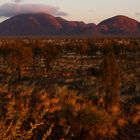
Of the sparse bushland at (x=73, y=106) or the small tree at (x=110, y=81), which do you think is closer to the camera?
the sparse bushland at (x=73, y=106)

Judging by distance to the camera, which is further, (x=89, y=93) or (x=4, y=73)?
(x=4, y=73)

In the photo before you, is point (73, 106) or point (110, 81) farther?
point (110, 81)

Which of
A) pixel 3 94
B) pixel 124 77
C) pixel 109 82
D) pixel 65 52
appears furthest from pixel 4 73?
pixel 65 52

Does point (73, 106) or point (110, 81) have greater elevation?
point (110, 81)

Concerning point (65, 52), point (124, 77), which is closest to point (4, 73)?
point (124, 77)

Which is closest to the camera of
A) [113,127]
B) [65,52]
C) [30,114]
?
[113,127]

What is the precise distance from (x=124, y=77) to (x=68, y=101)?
11.6m

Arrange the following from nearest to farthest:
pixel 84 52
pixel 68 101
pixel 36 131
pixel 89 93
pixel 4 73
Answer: pixel 36 131, pixel 68 101, pixel 89 93, pixel 4 73, pixel 84 52

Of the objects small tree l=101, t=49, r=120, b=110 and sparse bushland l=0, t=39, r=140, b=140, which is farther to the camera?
small tree l=101, t=49, r=120, b=110

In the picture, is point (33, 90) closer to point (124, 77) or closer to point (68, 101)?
point (68, 101)

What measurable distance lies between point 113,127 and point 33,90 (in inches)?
366

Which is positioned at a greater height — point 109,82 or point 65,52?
point 109,82

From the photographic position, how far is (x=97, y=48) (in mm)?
53375

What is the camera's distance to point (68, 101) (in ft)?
60.1
